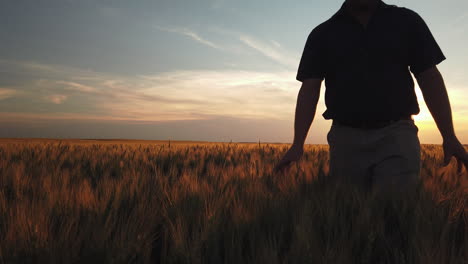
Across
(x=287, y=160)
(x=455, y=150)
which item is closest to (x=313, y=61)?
(x=287, y=160)

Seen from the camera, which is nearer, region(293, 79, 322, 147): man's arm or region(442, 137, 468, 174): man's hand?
region(442, 137, 468, 174): man's hand

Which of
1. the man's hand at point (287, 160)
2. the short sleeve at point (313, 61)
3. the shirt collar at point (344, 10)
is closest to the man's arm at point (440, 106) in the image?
the shirt collar at point (344, 10)

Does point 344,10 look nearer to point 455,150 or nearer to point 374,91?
point 374,91

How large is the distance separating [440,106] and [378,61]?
55cm

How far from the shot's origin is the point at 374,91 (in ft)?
8.55

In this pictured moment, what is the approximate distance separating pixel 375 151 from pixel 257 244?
182cm

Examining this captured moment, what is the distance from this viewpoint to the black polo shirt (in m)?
2.60

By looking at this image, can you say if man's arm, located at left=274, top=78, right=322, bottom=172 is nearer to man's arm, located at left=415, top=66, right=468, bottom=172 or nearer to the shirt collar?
the shirt collar

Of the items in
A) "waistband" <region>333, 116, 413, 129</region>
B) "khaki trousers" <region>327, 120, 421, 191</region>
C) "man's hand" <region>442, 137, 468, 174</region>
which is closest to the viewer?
"man's hand" <region>442, 137, 468, 174</region>

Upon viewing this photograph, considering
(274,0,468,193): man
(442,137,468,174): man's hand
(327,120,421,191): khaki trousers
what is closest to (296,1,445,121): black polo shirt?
(274,0,468,193): man

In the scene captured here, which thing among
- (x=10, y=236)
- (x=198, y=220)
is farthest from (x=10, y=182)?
(x=198, y=220)

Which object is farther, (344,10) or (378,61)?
(344,10)

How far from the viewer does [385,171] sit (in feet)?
8.46

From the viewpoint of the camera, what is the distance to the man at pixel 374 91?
8.39 feet
